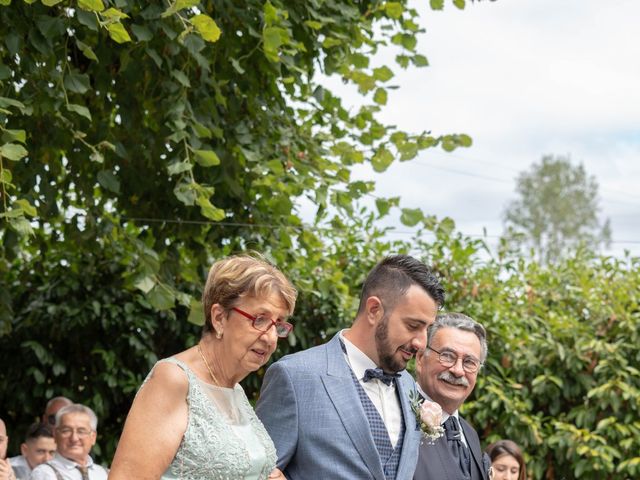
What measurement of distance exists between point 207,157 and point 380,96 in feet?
6.38

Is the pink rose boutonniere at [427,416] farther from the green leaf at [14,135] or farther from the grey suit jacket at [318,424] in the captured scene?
the green leaf at [14,135]

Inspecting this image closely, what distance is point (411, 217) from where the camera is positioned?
271 inches

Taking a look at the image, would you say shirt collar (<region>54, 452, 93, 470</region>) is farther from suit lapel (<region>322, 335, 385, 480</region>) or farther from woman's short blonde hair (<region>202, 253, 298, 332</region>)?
woman's short blonde hair (<region>202, 253, 298, 332</region>)

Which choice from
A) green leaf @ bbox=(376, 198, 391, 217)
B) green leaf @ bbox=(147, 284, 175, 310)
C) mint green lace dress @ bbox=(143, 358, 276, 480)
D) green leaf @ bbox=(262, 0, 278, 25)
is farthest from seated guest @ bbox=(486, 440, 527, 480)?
mint green lace dress @ bbox=(143, 358, 276, 480)

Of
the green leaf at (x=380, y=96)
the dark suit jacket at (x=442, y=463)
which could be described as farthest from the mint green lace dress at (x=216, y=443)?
the green leaf at (x=380, y=96)

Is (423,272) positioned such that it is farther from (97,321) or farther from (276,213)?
(97,321)

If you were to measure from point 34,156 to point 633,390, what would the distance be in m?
4.27

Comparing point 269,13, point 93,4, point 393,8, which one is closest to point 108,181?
point 269,13

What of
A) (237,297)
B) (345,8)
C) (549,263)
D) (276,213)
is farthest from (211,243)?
(237,297)

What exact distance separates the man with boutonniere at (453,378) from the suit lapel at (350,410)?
2.10 ft

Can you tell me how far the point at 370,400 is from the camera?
3.74m

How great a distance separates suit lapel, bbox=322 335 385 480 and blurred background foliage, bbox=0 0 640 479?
2.10 m

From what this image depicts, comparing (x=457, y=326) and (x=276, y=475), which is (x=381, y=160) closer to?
(x=457, y=326)

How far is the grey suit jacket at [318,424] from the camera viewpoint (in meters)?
Result: 3.57
